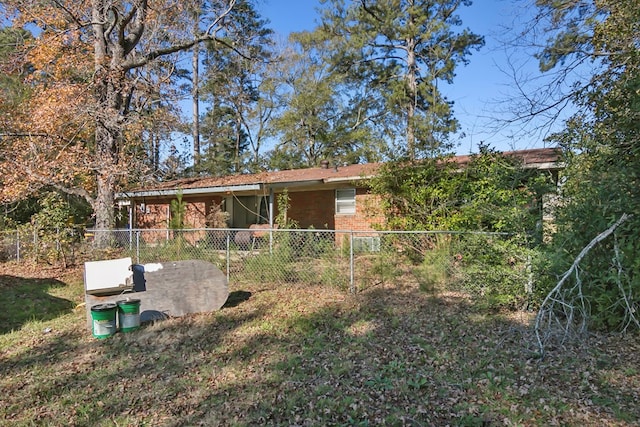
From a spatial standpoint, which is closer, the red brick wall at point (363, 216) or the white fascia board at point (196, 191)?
the red brick wall at point (363, 216)

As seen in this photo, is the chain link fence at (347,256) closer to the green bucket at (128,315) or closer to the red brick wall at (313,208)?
the green bucket at (128,315)

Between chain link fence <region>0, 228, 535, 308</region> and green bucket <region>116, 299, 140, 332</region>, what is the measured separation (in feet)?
8.33

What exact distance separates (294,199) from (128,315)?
30.9ft

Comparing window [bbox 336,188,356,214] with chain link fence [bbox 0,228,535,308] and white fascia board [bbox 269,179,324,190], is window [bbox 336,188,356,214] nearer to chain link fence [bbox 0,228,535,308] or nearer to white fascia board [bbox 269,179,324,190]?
white fascia board [bbox 269,179,324,190]

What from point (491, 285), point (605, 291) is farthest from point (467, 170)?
point (605, 291)

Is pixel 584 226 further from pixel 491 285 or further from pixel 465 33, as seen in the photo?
pixel 465 33

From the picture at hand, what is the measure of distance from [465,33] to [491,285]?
19.3m

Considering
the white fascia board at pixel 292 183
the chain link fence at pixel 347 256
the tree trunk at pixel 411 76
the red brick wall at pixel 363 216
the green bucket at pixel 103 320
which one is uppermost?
the tree trunk at pixel 411 76

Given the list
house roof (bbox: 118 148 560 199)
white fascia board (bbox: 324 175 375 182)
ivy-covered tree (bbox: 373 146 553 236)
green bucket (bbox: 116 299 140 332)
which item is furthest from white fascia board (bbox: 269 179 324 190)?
Answer: green bucket (bbox: 116 299 140 332)

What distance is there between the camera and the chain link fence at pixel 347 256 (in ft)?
18.1

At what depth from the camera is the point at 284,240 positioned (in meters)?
8.11

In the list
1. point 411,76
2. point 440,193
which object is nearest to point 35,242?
point 440,193

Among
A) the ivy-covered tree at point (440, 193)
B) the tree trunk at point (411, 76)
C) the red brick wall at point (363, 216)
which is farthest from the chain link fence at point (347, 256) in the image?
the tree trunk at point (411, 76)

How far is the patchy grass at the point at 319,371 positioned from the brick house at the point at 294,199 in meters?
5.37
